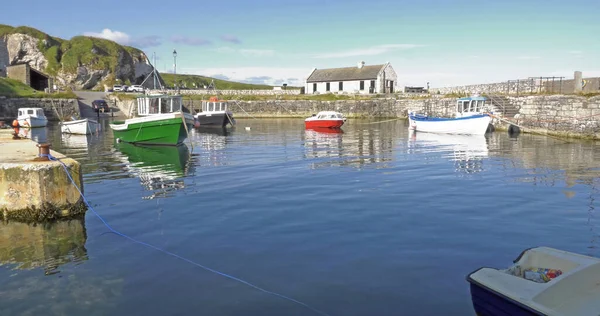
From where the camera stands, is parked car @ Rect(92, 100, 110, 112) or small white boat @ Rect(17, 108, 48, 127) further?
parked car @ Rect(92, 100, 110, 112)

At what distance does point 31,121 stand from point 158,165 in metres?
26.7

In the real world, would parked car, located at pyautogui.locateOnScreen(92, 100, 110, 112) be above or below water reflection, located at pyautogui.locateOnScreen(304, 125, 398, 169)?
above

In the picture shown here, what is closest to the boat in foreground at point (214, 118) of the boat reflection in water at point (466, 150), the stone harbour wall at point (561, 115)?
the boat reflection in water at point (466, 150)

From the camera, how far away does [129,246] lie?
29.9ft

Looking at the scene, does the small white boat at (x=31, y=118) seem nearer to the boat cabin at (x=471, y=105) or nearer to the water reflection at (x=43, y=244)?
the water reflection at (x=43, y=244)

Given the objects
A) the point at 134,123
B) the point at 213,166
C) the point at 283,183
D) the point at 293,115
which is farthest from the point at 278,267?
the point at 293,115

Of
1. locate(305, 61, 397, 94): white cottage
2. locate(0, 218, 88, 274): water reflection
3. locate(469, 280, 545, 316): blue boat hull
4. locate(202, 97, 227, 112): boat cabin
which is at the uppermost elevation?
locate(305, 61, 397, 94): white cottage

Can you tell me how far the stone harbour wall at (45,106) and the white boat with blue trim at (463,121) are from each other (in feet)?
129

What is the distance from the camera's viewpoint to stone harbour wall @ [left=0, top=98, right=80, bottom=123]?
5228cm

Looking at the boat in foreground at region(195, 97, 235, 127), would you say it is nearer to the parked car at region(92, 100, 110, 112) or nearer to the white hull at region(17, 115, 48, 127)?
the white hull at region(17, 115, 48, 127)

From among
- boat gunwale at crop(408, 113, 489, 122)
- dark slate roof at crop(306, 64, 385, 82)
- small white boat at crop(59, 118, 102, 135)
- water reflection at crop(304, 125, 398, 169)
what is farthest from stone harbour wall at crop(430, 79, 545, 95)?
small white boat at crop(59, 118, 102, 135)

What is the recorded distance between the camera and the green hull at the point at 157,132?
26172 mm

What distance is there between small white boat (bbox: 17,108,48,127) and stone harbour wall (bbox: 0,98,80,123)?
29.7 feet

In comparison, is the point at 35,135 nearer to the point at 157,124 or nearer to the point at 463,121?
the point at 157,124
